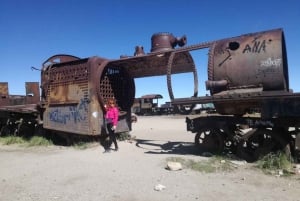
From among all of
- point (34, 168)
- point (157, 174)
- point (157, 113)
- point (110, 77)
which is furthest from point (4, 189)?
point (157, 113)

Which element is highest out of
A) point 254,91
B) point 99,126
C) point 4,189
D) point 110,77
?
point 110,77

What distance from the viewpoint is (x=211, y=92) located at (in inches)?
360

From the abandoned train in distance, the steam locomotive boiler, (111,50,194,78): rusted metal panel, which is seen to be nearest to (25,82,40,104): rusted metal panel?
the abandoned train in distance

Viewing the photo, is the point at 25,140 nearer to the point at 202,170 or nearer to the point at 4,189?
the point at 4,189

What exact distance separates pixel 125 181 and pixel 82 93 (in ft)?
18.0

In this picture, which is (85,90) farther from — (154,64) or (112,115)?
(154,64)

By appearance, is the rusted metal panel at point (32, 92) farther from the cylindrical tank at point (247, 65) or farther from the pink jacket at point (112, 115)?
the cylindrical tank at point (247, 65)

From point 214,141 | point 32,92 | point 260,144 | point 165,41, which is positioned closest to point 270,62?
point 260,144

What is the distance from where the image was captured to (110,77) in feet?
41.4

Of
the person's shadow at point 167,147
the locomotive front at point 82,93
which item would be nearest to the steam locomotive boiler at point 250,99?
the person's shadow at point 167,147

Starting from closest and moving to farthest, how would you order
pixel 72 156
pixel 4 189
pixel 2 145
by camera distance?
pixel 4 189 → pixel 72 156 → pixel 2 145

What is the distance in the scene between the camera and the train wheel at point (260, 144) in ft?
26.3

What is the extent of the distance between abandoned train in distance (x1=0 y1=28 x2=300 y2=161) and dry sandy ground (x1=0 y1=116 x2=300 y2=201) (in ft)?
3.10

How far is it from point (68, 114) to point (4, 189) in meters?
5.70
